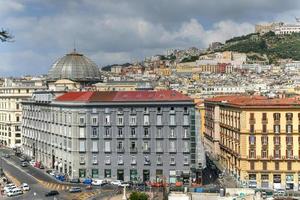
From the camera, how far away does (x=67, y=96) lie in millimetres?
93062

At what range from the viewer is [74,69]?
120250mm

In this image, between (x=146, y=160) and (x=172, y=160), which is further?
(x=146, y=160)

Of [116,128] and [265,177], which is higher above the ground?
[116,128]

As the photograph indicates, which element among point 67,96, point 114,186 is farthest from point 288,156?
point 67,96

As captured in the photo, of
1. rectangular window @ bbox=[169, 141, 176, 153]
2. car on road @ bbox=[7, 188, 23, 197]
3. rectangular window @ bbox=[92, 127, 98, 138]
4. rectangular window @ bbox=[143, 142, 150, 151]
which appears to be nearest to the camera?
car on road @ bbox=[7, 188, 23, 197]

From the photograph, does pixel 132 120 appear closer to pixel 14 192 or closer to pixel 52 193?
pixel 52 193

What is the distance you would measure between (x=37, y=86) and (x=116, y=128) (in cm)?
6095

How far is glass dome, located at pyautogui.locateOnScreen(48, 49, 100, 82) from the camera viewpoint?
120 metres

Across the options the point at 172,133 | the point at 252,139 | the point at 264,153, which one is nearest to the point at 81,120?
the point at 172,133

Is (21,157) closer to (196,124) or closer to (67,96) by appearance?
(67,96)

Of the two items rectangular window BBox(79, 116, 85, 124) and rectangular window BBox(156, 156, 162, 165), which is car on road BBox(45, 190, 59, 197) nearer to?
rectangular window BBox(79, 116, 85, 124)

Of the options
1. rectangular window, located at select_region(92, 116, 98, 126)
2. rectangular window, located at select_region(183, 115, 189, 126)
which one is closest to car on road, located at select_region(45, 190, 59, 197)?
rectangular window, located at select_region(92, 116, 98, 126)

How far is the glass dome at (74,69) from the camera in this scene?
120000mm

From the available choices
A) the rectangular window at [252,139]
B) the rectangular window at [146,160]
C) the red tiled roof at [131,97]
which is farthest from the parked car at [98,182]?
the rectangular window at [252,139]
